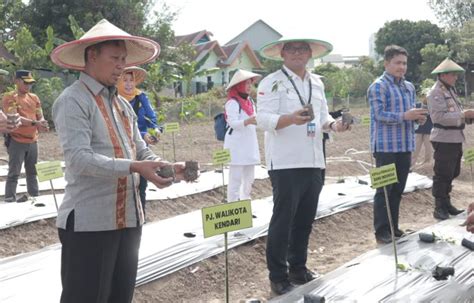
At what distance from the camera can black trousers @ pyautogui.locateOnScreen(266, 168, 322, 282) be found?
3441 mm

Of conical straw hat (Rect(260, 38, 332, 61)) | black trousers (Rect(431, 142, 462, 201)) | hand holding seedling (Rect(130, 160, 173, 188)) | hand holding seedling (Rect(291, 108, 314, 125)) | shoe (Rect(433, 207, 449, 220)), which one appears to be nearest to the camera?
hand holding seedling (Rect(130, 160, 173, 188))

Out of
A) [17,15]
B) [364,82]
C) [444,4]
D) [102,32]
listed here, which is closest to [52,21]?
[17,15]

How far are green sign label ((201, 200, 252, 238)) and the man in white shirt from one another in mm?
539

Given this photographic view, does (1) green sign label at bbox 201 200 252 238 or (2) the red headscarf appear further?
(2) the red headscarf

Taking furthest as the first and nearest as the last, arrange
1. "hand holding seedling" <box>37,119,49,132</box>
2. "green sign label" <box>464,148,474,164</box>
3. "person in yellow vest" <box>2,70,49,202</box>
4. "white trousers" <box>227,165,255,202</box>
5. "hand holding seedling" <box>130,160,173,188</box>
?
"person in yellow vest" <box>2,70,49,202</box> → "hand holding seedling" <box>37,119,49,132</box> → "green sign label" <box>464,148,474,164</box> → "white trousers" <box>227,165,255,202</box> → "hand holding seedling" <box>130,160,173,188</box>

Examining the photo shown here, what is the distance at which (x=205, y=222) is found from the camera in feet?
9.12

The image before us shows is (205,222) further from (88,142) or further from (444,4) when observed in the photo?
(444,4)

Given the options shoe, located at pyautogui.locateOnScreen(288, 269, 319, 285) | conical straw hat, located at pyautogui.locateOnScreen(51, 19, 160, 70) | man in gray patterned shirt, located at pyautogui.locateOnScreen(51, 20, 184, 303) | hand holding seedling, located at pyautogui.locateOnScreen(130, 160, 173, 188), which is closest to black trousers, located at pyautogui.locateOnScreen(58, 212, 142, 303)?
man in gray patterned shirt, located at pyautogui.locateOnScreen(51, 20, 184, 303)

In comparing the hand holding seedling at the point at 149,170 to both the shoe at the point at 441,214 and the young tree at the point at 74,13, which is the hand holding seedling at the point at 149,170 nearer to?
the shoe at the point at 441,214

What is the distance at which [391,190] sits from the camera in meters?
4.64

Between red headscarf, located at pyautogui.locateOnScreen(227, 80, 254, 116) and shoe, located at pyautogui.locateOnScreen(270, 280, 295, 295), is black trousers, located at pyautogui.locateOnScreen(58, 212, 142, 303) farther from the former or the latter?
red headscarf, located at pyautogui.locateOnScreen(227, 80, 254, 116)

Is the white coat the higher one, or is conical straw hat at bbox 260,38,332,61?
conical straw hat at bbox 260,38,332,61

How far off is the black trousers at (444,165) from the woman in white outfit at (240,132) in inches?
78.7

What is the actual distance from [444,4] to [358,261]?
4354cm
